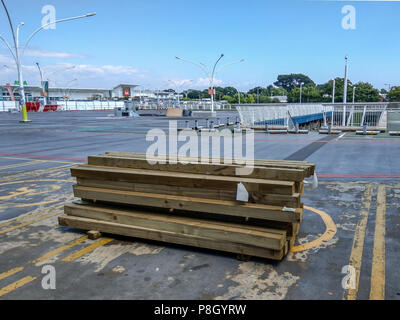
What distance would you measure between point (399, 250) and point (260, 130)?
21.3m

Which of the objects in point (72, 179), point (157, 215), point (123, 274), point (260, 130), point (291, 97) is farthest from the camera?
point (291, 97)

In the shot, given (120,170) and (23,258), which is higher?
(120,170)

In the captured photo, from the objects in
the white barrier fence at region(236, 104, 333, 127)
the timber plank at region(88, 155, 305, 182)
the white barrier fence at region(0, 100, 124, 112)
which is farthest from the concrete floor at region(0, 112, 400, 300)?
the white barrier fence at region(0, 100, 124, 112)

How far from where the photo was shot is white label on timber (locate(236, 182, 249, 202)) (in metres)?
4.47

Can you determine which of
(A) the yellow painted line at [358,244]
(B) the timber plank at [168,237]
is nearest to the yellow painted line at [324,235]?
(A) the yellow painted line at [358,244]

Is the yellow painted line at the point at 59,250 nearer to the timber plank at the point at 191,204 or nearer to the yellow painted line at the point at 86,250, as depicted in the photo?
the yellow painted line at the point at 86,250

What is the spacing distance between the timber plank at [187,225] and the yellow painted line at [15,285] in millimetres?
1452

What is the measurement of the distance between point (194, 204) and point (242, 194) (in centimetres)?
71

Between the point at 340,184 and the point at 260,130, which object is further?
the point at 260,130

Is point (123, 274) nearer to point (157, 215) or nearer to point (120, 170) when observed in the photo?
point (157, 215)

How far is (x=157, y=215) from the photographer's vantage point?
5105 mm

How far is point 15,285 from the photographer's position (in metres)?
3.99

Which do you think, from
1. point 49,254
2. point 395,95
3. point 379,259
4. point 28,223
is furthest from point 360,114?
point 395,95
